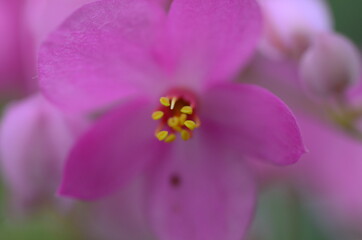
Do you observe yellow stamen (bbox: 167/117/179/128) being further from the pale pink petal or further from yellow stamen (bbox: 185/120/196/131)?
the pale pink petal

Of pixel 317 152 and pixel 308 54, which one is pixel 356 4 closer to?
pixel 317 152

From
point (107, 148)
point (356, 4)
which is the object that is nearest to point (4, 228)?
point (107, 148)

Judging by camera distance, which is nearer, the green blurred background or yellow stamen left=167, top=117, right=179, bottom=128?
yellow stamen left=167, top=117, right=179, bottom=128

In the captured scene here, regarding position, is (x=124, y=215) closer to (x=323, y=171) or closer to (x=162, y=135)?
(x=162, y=135)

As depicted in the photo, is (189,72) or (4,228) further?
(4,228)

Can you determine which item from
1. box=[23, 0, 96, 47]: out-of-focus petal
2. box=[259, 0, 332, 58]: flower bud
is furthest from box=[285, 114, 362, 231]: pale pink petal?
box=[23, 0, 96, 47]: out-of-focus petal
